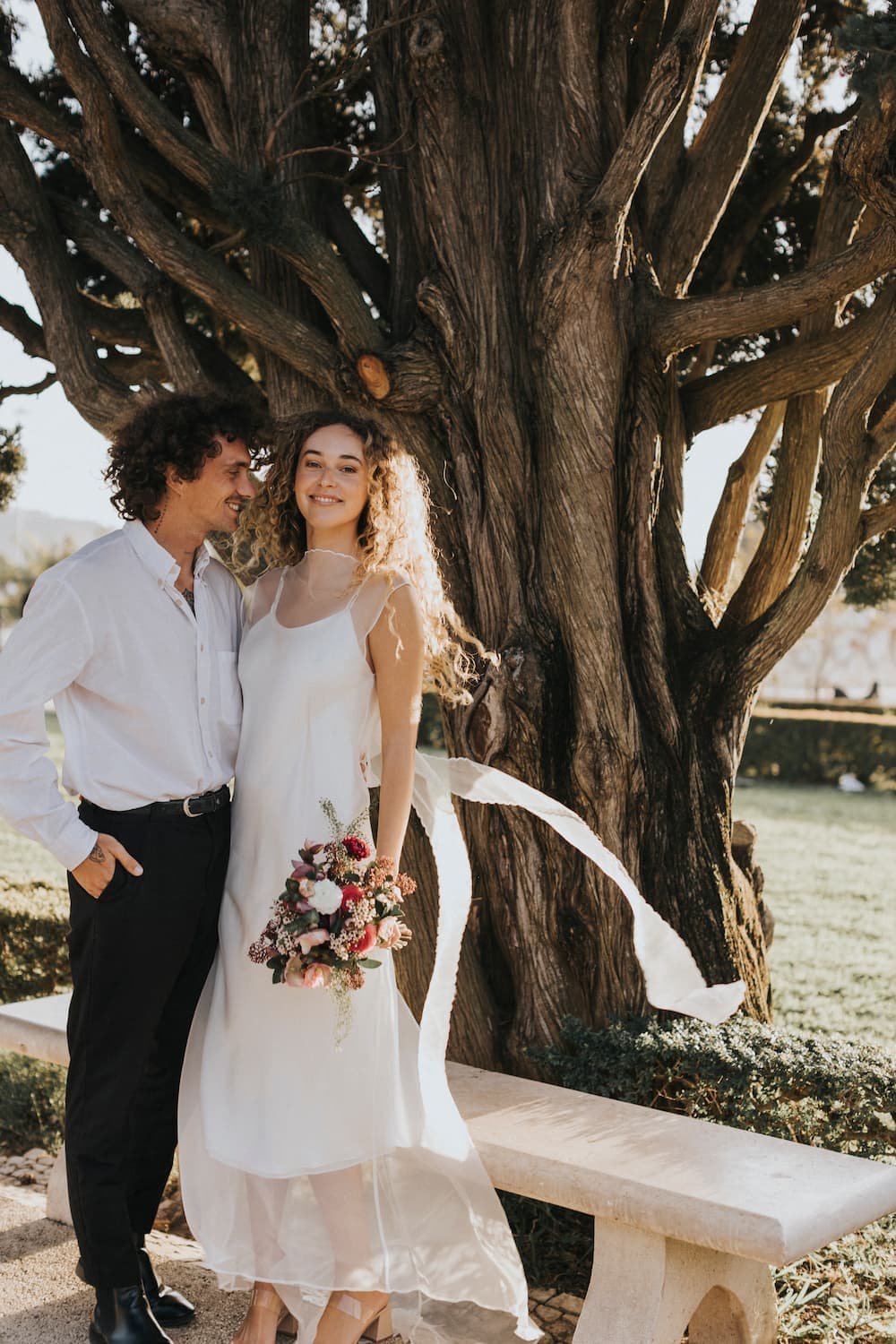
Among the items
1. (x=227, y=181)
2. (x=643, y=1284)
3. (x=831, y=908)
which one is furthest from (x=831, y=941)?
(x=227, y=181)

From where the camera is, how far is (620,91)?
474cm

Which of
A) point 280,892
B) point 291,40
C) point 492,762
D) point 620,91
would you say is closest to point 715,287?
point 620,91

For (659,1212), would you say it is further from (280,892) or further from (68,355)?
(68,355)

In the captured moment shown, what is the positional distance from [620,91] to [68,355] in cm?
223

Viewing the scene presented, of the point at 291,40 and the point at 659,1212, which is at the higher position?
the point at 291,40

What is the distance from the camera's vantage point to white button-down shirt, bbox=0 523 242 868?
10.1 ft

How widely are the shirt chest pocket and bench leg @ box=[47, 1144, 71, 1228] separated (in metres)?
1.83

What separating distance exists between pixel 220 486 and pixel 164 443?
176mm

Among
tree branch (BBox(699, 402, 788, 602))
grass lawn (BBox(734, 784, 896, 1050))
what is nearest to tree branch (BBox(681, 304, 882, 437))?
tree branch (BBox(699, 402, 788, 602))

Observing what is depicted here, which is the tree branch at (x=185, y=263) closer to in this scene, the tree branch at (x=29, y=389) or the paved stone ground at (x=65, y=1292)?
the tree branch at (x=29, y=389)

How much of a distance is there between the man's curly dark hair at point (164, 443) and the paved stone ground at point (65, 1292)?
219 centimetres

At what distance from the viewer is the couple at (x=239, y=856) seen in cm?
317

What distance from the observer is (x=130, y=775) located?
10.4ft

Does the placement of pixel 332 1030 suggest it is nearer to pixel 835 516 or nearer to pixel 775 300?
pixel 835 516
